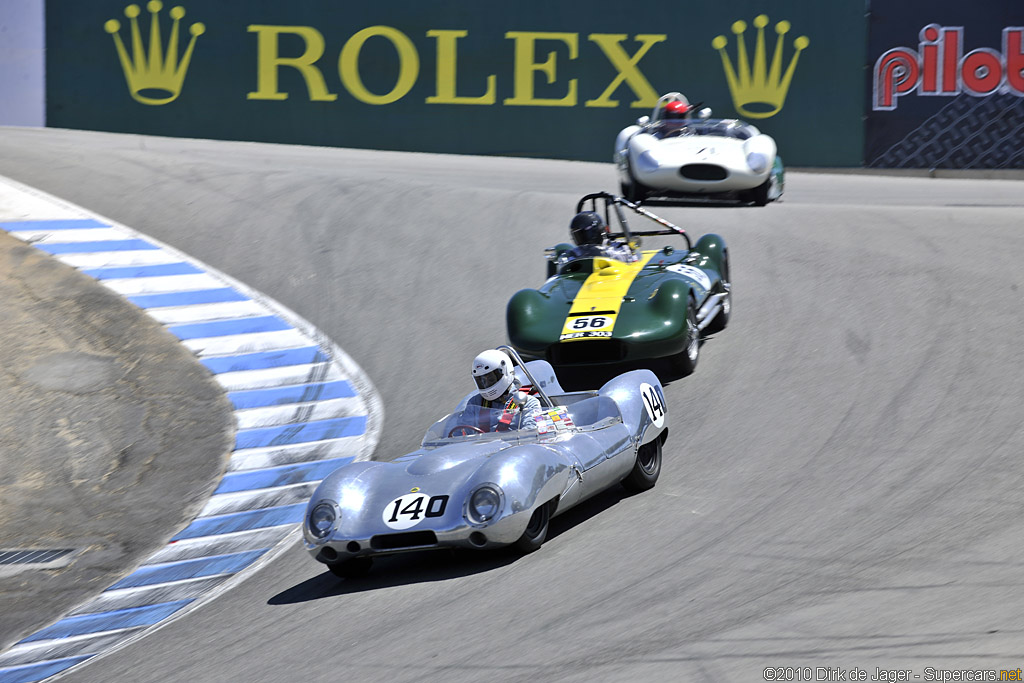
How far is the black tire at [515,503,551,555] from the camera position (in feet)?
23.3

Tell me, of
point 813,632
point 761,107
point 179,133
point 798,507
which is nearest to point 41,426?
point 798,507

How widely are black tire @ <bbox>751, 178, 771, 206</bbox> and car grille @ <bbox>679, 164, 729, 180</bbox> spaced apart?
510mm

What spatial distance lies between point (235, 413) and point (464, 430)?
3108 millimetres

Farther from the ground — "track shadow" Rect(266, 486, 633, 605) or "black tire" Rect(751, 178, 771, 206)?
"black tire" Rect(751, 178, 771, 206)

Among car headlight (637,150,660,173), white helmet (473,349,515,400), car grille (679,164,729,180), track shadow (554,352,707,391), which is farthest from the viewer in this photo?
car headlight (637,150,660,173)

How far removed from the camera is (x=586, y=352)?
33.1 feet

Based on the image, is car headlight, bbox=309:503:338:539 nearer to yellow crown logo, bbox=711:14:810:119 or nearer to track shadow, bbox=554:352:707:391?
track shadow, bbox=554:352:707:391

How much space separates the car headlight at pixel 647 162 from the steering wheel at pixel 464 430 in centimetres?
727

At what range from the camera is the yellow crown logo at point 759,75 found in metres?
19.5

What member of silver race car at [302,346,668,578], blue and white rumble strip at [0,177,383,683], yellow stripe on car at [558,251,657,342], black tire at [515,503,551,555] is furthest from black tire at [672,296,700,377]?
black tire at [515,503,551,555]

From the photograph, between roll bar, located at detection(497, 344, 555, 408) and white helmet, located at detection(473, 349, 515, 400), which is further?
roll bar, located at detection(497, 344, 555, 408)

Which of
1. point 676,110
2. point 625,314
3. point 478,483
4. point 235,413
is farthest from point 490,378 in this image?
point 676,110

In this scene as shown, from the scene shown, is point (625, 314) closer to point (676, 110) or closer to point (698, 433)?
point (698, 433)

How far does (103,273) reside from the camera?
1284 cm
